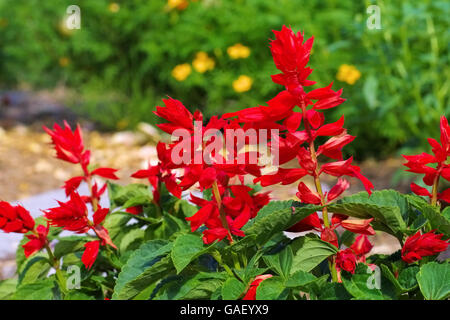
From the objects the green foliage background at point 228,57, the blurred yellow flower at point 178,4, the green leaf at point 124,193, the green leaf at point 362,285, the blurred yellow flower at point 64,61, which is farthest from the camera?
the blurred yellow flower at point 64,61

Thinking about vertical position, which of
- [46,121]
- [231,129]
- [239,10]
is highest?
[239,10]

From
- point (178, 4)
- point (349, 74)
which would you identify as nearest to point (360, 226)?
point (349, 74)

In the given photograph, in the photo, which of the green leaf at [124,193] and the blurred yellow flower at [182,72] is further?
the blurred yellow flower at [182,72]

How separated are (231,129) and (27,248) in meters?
0.59

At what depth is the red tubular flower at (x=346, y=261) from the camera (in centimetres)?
111

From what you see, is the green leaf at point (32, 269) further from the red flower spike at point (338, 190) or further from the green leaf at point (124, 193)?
the red flower spike at point (338, 190)

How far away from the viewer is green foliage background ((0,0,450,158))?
388 centimetres

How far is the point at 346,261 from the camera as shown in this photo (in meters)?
1.11

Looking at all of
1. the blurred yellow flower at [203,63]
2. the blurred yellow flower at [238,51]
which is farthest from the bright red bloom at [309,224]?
the blurred yellow flower at [203,63]

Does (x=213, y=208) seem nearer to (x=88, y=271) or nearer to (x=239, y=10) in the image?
(x=88, y=271)

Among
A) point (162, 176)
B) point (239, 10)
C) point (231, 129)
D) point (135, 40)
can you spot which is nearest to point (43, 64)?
point (135, 40)

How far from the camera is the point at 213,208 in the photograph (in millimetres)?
1146

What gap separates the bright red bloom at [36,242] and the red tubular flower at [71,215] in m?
0.15

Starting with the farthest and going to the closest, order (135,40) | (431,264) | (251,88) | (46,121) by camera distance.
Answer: (46,121)
(135,40)
(251,88)
(431,264)
